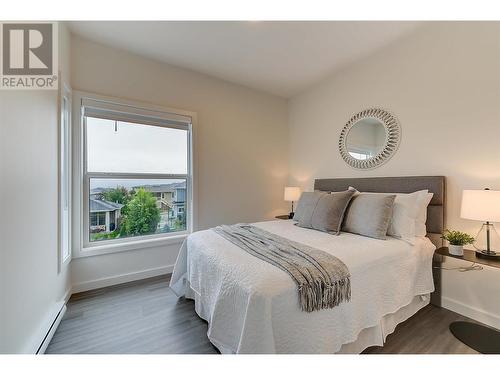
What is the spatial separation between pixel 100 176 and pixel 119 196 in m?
0.30

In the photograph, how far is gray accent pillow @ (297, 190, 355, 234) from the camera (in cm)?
210

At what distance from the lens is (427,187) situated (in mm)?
2119

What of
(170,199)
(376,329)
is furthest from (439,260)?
(170,199)

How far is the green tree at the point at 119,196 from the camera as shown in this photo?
101 inches

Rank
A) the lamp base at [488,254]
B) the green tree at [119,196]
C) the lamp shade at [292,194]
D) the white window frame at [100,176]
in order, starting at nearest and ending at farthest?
1. the lamp base at [488,254]
2. the white window frame at [100,176]
3. the green tree at [119,196]
4. the lamp shade at [292,194]

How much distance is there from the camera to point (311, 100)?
3494mm

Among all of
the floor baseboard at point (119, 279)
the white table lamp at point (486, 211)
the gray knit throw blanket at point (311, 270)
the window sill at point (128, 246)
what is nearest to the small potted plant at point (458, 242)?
the white table lamp at point (486, 211)

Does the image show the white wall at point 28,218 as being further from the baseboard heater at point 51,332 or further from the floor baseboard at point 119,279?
the floor baseboard at point 119,279

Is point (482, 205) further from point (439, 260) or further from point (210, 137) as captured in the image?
point (210, 137)

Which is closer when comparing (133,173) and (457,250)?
(457,250)

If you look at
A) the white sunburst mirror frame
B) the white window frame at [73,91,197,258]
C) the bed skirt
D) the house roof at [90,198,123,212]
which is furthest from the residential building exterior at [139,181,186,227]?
the white sunburst mirror frame

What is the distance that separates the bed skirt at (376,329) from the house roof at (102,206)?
1558 mm

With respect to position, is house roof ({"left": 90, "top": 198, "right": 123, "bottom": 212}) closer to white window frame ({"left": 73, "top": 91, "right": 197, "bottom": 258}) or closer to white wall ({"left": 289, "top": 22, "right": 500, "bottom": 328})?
white window frame ({"left": 73, "top": 91, "right": 197, "bottom": 258})
